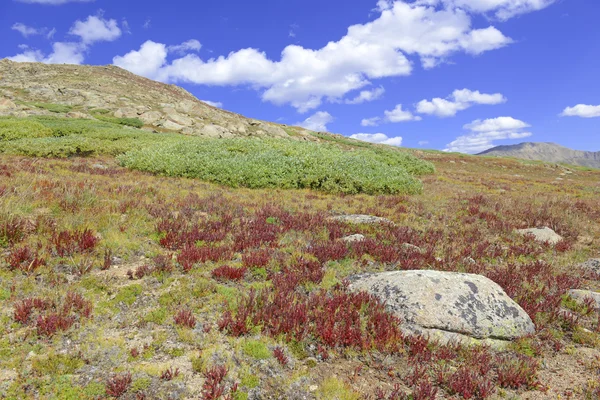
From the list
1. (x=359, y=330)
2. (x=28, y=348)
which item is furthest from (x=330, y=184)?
(x=28, y=348)

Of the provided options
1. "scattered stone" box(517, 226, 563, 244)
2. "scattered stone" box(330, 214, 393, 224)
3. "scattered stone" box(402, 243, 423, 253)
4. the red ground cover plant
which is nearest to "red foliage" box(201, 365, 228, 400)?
the red ground cover plant

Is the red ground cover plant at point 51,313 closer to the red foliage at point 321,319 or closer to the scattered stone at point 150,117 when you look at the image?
the red foliage at point 321,319

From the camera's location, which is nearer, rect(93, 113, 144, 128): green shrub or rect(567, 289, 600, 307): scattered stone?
rect(567, 289, 600, 307): scattered stone

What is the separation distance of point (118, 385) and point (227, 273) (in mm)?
3197

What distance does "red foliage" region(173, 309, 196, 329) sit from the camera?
542 cm

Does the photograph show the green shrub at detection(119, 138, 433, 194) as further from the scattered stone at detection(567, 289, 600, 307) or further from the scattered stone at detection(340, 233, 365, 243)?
the scattered stone at detection(567, 289, 600, 307)

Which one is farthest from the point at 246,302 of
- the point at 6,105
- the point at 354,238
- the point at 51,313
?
the point at 6,105

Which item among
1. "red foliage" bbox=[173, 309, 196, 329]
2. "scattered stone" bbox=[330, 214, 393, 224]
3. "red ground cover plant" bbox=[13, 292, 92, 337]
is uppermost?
"scattered stone" bbox=[330, 214, 393, 224]

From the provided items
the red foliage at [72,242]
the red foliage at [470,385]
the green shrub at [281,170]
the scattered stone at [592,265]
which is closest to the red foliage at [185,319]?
the red foliage at [72,242]

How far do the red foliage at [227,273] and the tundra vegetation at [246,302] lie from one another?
21mm

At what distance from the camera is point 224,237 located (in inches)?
378

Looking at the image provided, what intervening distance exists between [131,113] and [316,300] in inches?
2229

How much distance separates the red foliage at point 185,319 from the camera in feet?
17.8

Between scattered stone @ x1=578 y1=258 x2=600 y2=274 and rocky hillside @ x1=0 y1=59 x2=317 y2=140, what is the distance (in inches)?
1891
